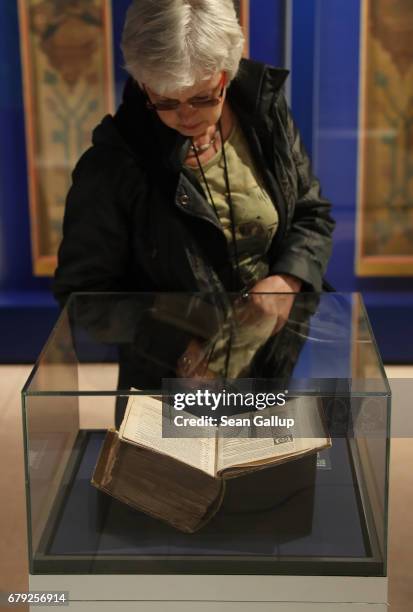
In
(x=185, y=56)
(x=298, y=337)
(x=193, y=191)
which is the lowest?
(x=298, y=337)

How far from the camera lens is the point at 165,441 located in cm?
118

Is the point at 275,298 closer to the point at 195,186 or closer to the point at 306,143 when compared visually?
the point at 195,186

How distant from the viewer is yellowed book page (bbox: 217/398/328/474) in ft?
3.76

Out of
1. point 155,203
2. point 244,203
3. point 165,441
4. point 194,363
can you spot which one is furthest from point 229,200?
point 165,441

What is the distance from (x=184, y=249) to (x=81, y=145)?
5.93 feet

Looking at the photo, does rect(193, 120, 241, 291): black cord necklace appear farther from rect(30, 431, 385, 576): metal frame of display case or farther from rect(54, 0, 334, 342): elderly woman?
rect(30, 431, 385, 576): metal frame of display case

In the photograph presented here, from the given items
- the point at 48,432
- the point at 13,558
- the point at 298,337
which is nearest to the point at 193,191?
the point at 298,337

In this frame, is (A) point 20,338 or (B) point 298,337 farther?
(A) point 20,338

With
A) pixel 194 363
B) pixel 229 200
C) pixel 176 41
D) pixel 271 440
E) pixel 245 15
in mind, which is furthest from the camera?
pixel 245 15

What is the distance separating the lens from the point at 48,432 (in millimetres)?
1232

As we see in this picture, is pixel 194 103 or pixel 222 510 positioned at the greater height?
pixel 194 103

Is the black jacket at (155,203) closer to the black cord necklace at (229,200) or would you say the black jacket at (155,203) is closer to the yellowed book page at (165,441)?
the black cord necklace at (229,200)

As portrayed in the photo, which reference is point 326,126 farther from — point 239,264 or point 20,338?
point 239,264

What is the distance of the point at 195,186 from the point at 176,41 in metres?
0.30
